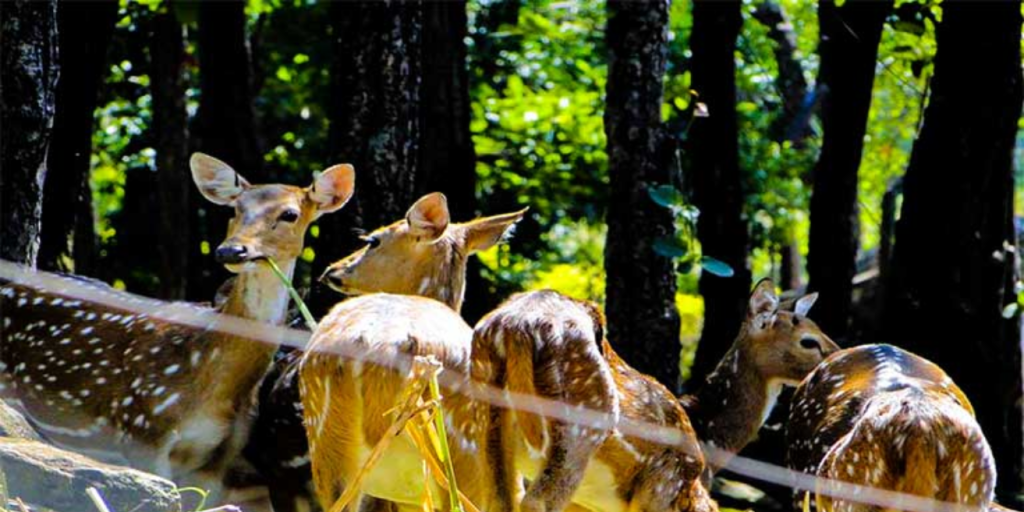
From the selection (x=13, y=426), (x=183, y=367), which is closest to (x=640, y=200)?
(x=183, y=367)

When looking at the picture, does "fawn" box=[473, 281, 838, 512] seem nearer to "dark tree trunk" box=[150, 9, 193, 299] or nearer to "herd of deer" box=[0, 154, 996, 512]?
"herd of deer" box=[0, 154, 996, 512]

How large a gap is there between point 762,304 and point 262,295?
313 centimetres

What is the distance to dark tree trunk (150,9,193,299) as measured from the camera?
1532cm

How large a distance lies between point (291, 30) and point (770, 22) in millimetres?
4825

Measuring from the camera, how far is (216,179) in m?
8.74

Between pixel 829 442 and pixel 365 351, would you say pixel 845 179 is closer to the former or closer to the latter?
pixel 829 442

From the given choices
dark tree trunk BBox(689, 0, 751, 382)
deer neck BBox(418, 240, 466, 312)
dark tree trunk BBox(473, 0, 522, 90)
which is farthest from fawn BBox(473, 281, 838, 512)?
dark tree trunk BBox(473, 0, 522, 90)

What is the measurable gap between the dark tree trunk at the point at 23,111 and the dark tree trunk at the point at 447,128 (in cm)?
490

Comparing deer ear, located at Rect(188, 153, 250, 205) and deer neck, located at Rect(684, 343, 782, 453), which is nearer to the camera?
deer ear, located at Rect(188, 153, 250, 205)

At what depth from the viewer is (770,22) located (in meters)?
18.0

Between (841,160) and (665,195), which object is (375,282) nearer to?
(665,195)

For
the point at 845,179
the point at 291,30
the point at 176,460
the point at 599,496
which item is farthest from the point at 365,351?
the point at 291,30

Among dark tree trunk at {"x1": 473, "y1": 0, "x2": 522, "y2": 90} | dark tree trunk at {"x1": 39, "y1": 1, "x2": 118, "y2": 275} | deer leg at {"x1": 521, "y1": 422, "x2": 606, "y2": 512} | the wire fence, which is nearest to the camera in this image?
deer leg at {"x1": 521, "y1": 422, "x2": 606, "y2": 512}

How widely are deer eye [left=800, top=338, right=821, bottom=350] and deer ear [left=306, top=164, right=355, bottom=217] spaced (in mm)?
2850
